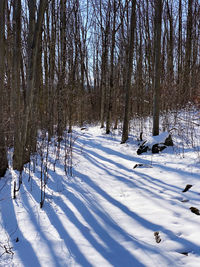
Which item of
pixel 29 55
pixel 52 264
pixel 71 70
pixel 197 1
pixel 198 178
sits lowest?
pixel 52 264

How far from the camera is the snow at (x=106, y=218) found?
2184 mm

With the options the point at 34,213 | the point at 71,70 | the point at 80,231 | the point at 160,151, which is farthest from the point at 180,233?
the point at 71,70

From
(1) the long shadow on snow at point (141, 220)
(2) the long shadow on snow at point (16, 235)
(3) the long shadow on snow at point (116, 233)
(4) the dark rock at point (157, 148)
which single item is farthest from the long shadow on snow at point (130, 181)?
(2) the long shadow on snow at point (16, 235)

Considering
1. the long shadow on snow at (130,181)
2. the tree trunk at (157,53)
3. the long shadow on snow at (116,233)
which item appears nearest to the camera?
the long shadow on snow at (116,233)

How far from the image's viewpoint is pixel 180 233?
8.05 feet

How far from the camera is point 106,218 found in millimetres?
2996

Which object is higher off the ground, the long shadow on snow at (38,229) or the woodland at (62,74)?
the woodland at (62,74)

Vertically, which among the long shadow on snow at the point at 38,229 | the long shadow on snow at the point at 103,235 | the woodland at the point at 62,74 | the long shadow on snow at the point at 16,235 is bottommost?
the long shadow on snow at the point at 16,235

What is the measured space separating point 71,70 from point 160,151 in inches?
321

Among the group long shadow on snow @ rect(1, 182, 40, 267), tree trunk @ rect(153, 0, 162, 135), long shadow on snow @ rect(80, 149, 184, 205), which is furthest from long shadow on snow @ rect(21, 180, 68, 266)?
tree trunk @ rect(153, 0, 162, 135)

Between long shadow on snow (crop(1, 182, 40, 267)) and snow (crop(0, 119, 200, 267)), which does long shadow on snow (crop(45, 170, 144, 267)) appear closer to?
snow (crop(0, 119, 200, 267))

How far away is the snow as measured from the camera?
2184 mm

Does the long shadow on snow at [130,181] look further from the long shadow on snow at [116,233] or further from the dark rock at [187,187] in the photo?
the long shadow on snow at [116,233]

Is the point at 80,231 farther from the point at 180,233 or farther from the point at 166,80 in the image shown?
the point at 166,80
